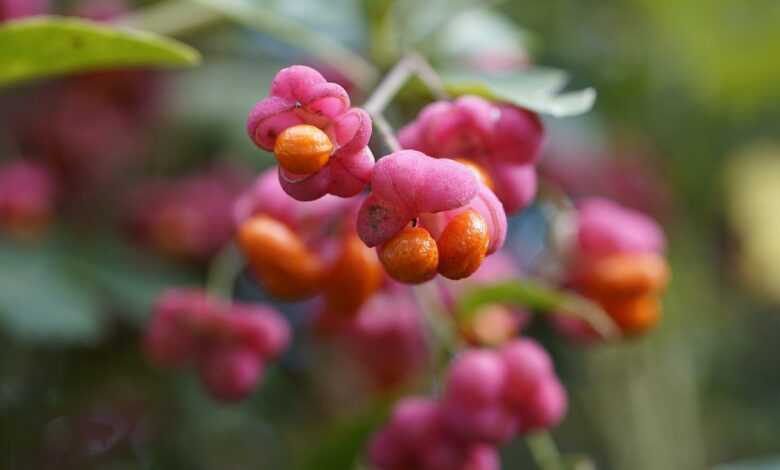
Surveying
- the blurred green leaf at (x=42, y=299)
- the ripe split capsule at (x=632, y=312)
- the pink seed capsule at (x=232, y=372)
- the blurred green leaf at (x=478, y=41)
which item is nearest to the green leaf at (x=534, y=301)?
the ripe split capsule at (x=632, y=312)

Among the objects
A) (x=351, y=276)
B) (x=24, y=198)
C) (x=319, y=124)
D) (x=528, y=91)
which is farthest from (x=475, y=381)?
(x=24, y=198)

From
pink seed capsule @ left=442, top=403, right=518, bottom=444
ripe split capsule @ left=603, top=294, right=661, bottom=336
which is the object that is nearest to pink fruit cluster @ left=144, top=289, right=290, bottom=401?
pink seed capsule @ left=442, top=403, right=518, bottom=444

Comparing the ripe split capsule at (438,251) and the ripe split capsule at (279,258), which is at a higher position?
the ripe split capsule at (438,251)

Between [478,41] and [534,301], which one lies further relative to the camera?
[478,41]

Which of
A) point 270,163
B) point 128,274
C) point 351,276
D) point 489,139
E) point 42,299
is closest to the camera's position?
point 489,139

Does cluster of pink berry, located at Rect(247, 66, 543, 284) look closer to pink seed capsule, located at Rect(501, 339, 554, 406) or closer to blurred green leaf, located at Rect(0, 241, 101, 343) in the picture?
pink seed capsule, located at Rect(501, 339, 554, 406)

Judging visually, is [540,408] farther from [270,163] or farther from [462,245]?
[270,163]

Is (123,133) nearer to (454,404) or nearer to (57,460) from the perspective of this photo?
(57,460)

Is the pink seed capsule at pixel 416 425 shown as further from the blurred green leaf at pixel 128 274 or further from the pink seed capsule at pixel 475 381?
the blurred green leaf at pixel 128 274
